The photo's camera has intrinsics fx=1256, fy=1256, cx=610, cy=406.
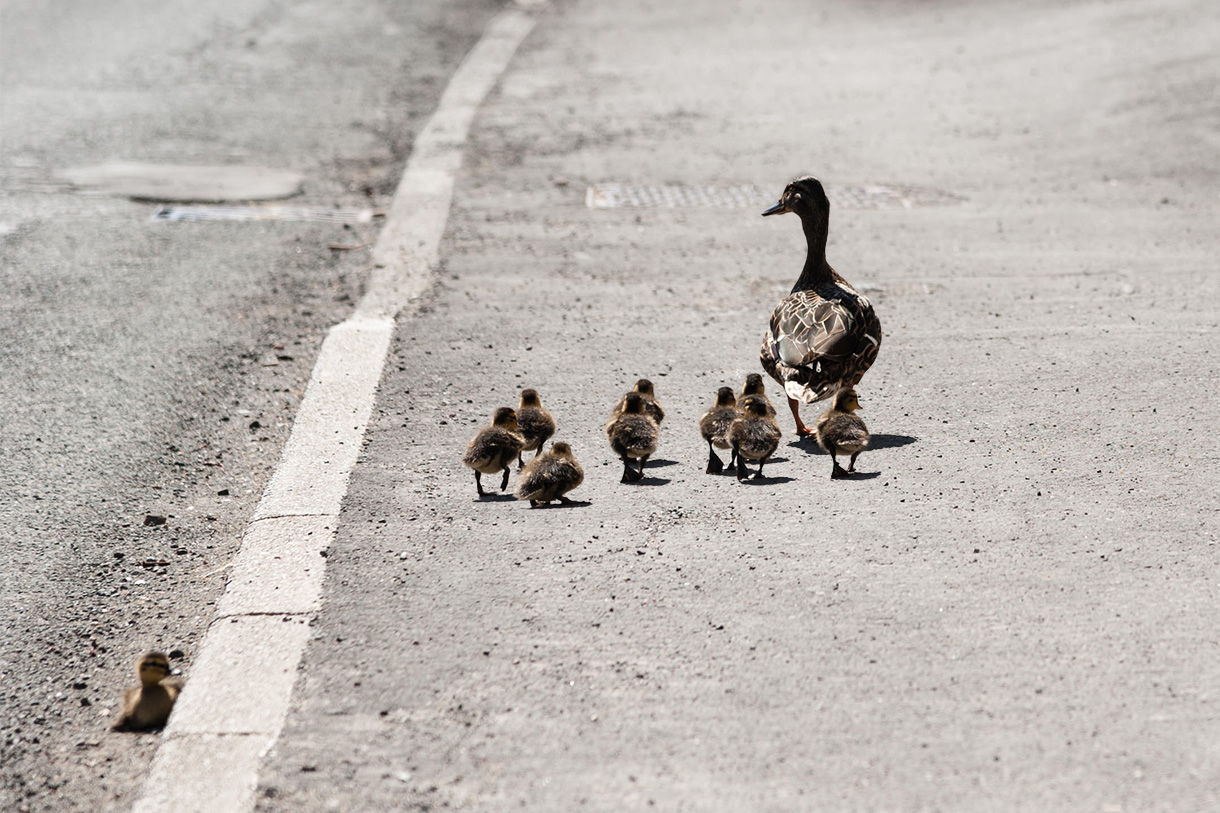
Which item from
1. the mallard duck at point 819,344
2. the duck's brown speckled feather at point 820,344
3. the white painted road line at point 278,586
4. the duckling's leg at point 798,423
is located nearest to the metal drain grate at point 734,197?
the white painted road line at point 278,586

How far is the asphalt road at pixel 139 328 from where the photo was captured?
16.3 ft

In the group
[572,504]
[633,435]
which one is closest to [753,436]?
[633,435]

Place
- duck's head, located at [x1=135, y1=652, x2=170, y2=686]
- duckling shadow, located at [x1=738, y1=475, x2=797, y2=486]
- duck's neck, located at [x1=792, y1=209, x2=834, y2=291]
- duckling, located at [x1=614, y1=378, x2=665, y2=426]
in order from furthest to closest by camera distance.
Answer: duck's neck, located at [x1=792, y1=209, x2=834, y2=291], duckling, located at [x1=614, y1=378, x2=665, y2=426], duckling shadow, located at [x1=738, y1=475, x2=797, y2=486], duck's head, located at [x1=135, y1=652, x2=170, y2=686]

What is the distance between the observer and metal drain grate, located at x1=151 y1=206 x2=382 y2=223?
10733 millimetres

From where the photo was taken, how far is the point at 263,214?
10875 millimetres

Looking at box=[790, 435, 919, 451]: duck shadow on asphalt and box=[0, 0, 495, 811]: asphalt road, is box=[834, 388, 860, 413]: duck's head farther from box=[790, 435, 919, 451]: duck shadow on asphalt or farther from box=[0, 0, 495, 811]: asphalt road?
box=[0, 0, 495, 811]: asphalt road

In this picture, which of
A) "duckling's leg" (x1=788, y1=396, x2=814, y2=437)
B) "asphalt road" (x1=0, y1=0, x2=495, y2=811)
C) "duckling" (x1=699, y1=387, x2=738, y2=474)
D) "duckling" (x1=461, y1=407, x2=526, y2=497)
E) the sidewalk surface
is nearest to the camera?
the sidewalk surface

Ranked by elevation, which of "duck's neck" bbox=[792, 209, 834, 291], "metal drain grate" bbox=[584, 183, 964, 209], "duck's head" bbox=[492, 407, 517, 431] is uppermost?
"duck's neck" bbox=[792, 209, 834, 291]

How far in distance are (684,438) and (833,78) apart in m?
9.66

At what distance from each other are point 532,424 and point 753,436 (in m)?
1.14

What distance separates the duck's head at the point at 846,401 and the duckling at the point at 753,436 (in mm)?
378

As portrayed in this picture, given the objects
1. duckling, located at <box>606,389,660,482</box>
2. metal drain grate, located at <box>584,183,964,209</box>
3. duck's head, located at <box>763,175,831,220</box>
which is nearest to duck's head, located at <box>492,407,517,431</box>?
duckling, located at <box>606,389,660,482</box>

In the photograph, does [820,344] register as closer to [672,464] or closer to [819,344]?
[819,344]

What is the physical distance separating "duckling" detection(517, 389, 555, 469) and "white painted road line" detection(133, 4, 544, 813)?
0.84 meters
